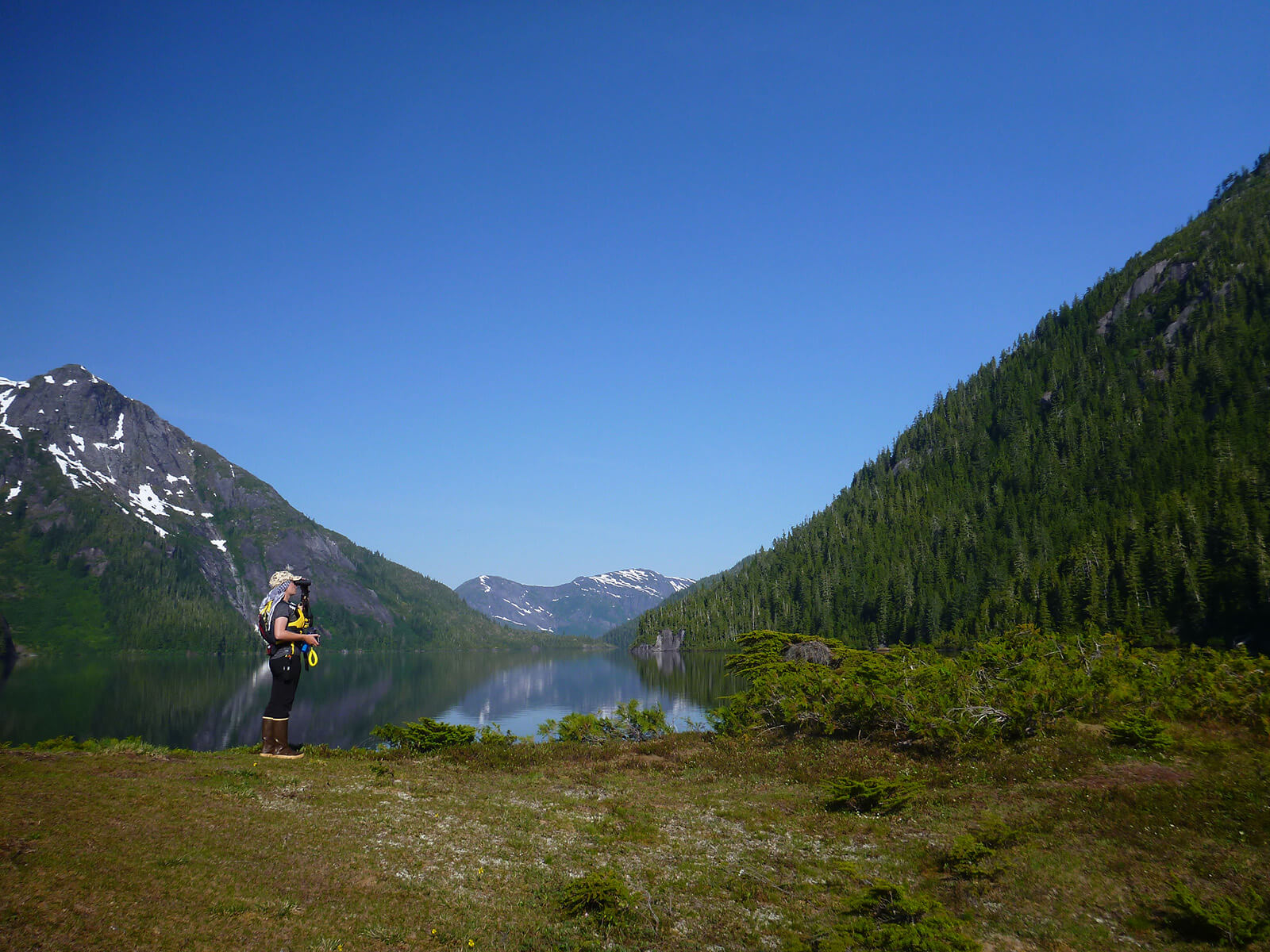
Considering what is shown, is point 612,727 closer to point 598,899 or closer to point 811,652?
point 598,899

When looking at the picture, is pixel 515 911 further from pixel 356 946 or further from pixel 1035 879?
pixel 1035 879

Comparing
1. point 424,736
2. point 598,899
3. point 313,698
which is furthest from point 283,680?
point 313,698

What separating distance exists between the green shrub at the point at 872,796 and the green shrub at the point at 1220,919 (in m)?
8.59

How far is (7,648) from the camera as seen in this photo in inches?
6885

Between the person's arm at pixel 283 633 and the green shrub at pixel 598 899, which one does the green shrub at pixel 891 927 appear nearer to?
the green shrub at pixel 598 899

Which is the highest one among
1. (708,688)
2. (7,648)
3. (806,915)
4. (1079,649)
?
(1079,649)

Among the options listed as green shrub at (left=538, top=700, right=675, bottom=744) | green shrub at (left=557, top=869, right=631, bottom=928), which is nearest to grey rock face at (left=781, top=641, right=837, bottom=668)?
green shrub at (left=538, top=700, right=675, bottom=744)

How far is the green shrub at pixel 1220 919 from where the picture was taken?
1074cm

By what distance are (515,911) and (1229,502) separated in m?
141

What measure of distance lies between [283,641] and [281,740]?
12.6 feet

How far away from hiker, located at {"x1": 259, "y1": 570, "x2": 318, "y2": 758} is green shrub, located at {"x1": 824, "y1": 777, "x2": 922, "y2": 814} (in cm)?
1684

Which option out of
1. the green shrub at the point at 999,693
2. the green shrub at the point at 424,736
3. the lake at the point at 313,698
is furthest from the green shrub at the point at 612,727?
the green shrub at the point at 424,736

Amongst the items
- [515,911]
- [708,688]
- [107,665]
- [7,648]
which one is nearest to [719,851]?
[515,911]

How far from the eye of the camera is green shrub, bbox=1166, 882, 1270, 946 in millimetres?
10742
